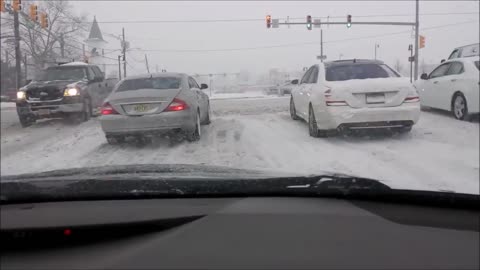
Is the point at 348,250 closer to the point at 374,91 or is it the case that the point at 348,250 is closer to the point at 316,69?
the point at 374,91

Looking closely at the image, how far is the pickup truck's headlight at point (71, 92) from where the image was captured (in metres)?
12.1

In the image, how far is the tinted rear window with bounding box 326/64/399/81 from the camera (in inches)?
335

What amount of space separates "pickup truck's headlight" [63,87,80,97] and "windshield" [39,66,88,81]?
1.17 m

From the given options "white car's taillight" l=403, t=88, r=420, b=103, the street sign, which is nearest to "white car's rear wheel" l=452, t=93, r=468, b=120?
"white car's taillight" l=403, t=88, r=420, b=103

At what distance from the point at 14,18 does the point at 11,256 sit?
78.1 feet

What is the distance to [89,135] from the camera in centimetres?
1003

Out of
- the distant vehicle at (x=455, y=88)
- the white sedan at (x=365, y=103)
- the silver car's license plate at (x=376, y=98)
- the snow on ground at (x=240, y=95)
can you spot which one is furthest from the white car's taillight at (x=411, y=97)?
the snow on ground at (x=240, y=95)

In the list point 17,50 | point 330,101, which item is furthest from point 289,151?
point 17,50

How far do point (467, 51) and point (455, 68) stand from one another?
Result: 481cm

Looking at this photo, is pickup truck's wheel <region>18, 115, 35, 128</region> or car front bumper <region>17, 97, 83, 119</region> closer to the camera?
car front bumper <region>17, 97, 83, 119</region>

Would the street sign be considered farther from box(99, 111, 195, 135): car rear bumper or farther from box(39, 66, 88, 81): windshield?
box(99, 111, 195, 135): car rear bumper

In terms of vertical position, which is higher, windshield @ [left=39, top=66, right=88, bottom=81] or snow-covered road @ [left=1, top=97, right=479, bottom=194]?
windshield @ [left=39, top=66, right=88, bottom=81]

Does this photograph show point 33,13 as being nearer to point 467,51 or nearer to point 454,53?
point 454,53

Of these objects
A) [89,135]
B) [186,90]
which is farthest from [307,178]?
[89,135]
